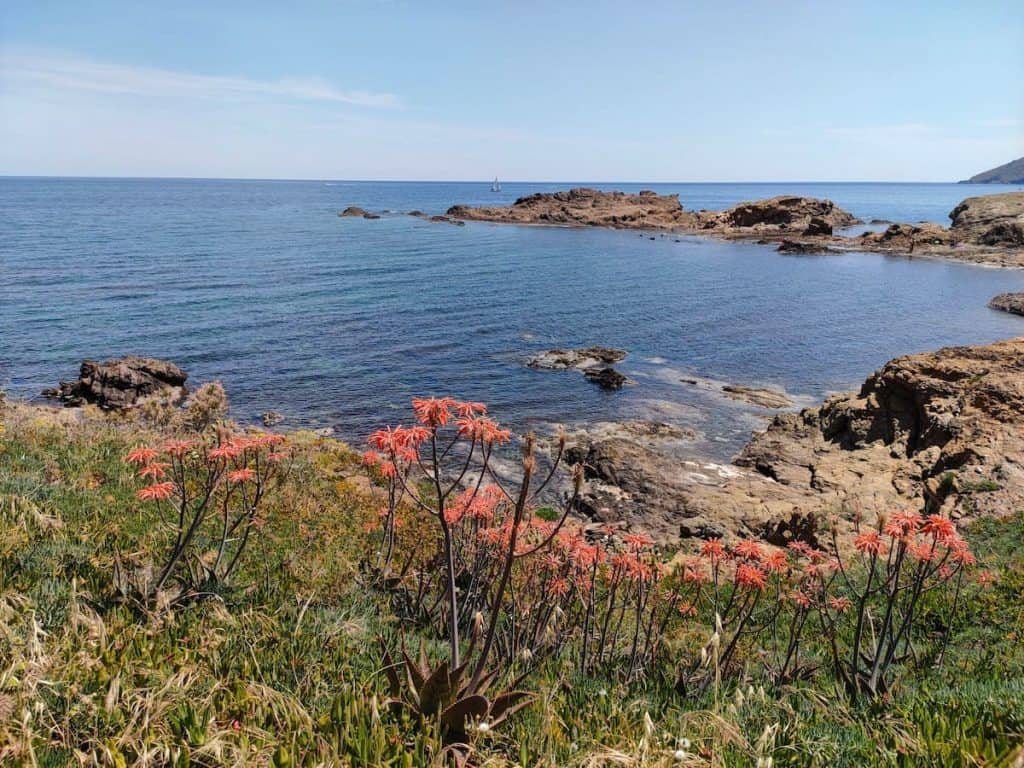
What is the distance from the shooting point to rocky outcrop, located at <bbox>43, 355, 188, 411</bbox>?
89.1 feet

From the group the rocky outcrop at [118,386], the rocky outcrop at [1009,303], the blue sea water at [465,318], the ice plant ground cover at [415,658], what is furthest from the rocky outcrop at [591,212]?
the ice plant ground cover at [415,658]

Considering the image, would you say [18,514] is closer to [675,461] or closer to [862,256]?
[675,461]

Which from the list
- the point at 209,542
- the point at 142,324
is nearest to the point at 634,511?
the point at 209,542

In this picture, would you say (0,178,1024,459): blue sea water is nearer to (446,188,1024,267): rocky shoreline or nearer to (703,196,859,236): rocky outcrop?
(446,188,1024,267): rocky shoreline

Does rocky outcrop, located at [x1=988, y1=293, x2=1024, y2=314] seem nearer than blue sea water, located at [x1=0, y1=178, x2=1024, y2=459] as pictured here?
No

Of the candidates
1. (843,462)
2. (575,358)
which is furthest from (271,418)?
(843,462)

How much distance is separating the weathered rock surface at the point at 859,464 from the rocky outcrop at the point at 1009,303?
33045mm

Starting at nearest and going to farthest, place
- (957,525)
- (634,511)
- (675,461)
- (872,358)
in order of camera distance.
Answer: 1. (957,525)
2. (634,511)
3. (675,461)
4. (872,358)

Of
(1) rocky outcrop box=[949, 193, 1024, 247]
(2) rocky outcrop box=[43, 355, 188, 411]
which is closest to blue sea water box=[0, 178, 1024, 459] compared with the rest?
(2) rocky outcrop box=[43, 355, 188, 411]

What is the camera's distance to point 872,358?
123ft

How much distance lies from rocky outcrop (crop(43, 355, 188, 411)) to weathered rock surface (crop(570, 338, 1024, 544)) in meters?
18.5

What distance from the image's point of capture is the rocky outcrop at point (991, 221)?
80312 mm

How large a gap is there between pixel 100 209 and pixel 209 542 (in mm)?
133179

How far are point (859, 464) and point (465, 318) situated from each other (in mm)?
28836
